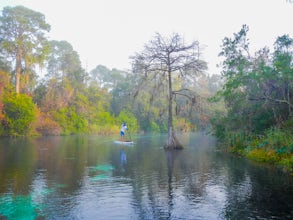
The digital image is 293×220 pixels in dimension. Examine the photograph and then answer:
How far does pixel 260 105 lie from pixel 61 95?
141ft

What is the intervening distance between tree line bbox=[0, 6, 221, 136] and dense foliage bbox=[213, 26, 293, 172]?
11.2 ft

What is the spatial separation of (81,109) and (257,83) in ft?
148

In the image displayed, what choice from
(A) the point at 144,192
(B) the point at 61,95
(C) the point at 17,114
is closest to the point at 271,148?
(A) the point at 144,192

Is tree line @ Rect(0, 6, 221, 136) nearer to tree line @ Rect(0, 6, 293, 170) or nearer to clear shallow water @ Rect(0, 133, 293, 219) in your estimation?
tree line @ Rect(0, 6, 293, 170)

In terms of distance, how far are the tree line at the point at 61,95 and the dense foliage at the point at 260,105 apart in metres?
3.40

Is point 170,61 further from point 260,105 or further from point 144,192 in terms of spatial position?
point 144,192

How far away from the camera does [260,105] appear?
790 inches

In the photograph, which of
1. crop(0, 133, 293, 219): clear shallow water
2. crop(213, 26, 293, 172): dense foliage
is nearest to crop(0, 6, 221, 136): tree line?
crop(213, 26, 293, 172): dense foliage

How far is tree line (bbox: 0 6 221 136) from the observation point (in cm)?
3374

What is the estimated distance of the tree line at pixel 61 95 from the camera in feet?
111

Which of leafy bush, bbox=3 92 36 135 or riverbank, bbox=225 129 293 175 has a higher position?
leafy bush, bbox=3 92 36 135

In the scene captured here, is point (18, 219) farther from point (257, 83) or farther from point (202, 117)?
point (202, 117)

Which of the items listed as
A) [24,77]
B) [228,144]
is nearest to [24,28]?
[24,77]

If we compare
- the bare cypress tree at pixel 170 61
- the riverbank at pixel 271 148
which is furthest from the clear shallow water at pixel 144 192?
the bare cypress tree at pixel 170 61
